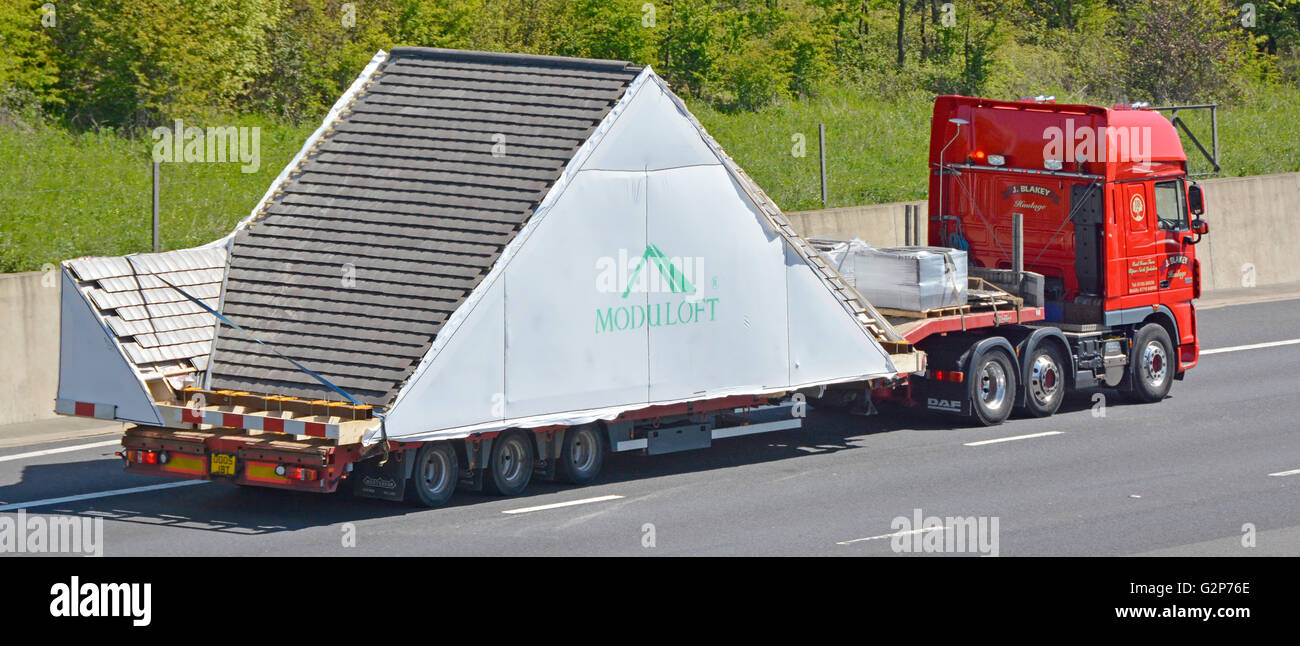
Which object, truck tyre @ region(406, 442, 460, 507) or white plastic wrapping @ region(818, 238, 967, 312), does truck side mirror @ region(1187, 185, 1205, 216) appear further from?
truck tyre @ region(406, 442, 460, 507)

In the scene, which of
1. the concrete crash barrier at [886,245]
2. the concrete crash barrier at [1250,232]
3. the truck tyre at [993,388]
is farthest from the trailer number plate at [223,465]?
the concrete crash barrier at [1250,232]

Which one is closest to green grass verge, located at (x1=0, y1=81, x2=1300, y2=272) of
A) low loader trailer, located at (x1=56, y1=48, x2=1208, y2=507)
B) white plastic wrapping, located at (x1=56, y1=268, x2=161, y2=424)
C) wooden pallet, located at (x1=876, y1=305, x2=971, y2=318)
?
white plastic wrapping, located at (x1=56, y1=268, x2=161, y2=424)

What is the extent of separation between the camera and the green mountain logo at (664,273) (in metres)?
14.8

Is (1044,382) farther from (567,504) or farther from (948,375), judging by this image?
(567,504)

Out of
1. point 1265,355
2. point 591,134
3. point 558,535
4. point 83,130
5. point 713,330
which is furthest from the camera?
point 83,130

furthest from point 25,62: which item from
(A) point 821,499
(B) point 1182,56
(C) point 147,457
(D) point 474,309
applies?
(B) point 1182,56

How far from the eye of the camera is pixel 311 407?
1358 cm

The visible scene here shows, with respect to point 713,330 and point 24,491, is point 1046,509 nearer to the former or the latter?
point 713,330

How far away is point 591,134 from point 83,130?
15.1 m

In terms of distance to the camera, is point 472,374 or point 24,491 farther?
point 24,491

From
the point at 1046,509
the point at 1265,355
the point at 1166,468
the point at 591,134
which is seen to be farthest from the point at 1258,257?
the point at 591,134

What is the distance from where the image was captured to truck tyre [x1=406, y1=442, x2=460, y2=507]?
558 inches

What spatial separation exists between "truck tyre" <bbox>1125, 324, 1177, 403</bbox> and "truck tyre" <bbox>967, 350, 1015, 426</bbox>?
2.09 metres

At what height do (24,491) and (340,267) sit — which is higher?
(340,267)
